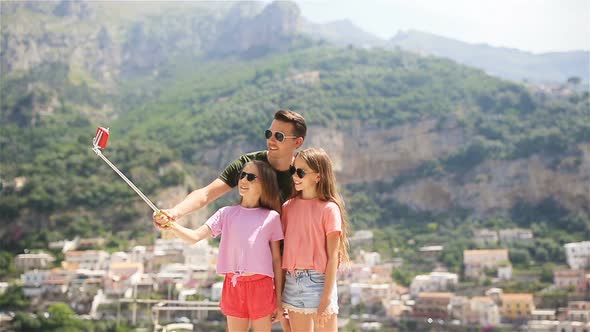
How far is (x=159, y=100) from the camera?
2859 inches

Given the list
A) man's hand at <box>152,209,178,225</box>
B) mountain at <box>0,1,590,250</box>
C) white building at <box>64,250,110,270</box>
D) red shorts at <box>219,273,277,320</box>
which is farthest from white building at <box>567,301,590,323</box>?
man's hand at <box>152,209,178,225</box>

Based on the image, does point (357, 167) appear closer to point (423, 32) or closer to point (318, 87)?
point (318, 87)

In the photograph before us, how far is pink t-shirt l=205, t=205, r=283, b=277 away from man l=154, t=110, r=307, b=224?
259 millimetres

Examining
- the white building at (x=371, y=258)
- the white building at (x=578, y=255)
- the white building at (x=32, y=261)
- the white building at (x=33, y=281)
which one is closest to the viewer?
the white building at (x=33, y=281)

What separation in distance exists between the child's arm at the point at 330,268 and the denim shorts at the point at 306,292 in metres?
0.03

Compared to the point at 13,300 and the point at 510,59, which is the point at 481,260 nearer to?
the point at 13,300

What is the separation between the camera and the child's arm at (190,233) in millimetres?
3601

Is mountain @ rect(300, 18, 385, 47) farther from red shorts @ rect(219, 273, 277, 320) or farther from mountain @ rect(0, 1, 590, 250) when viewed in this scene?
red shorts @ rect(219, 273, 277, 320)

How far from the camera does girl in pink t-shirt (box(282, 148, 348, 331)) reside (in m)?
3.51

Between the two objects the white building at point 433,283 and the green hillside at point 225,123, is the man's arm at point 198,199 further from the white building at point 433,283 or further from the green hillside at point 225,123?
the green hillside at point 225,123

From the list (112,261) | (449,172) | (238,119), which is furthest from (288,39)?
(112,261)

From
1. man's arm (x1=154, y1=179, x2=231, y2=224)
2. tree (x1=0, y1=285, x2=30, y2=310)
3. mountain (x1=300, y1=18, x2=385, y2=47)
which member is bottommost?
tree (x1=0, y1=285, x2=30, y2=310)

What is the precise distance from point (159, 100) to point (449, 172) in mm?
31847

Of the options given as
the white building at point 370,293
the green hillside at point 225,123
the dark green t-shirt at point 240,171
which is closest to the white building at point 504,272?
the white building at point 370,293
